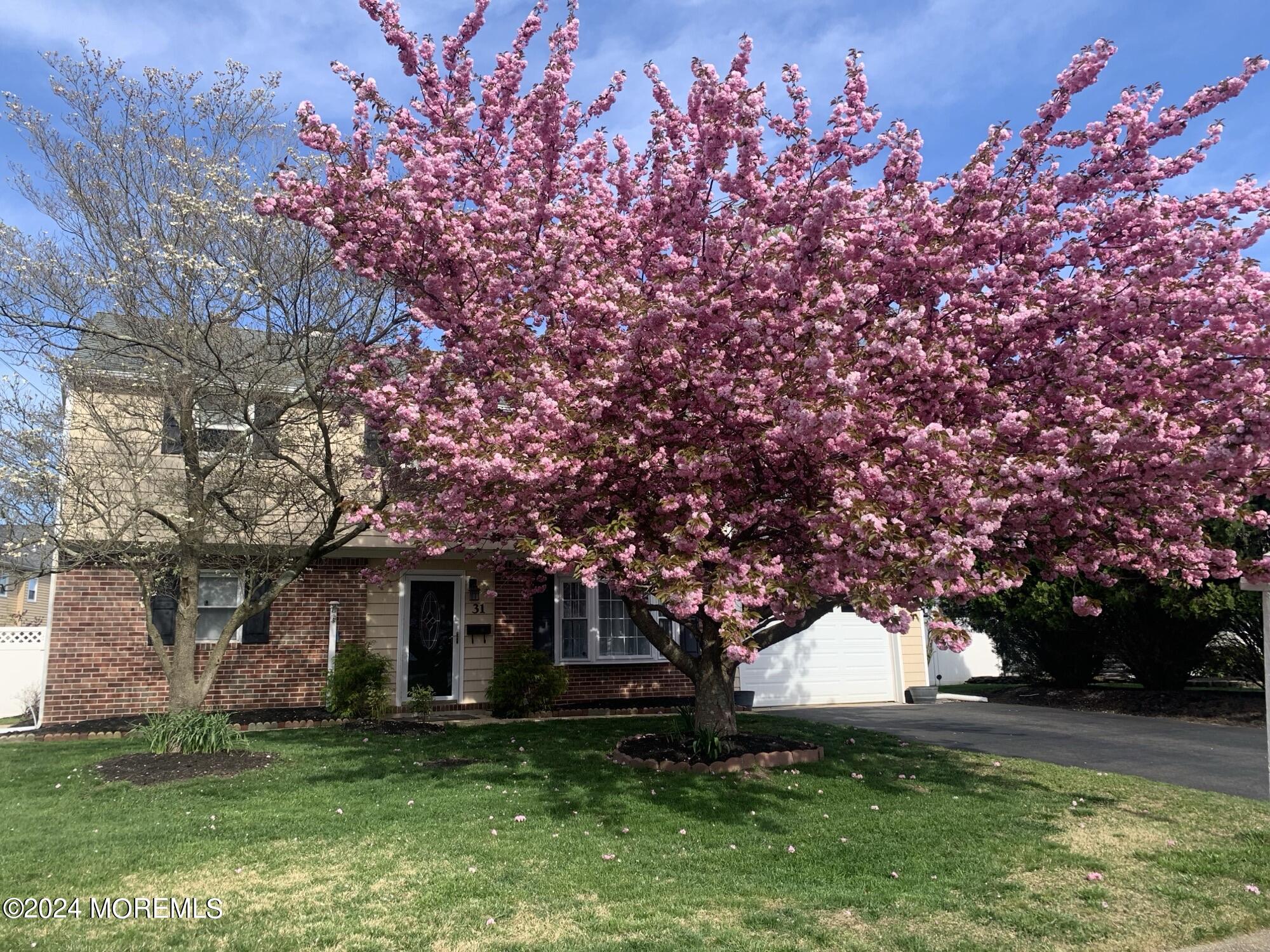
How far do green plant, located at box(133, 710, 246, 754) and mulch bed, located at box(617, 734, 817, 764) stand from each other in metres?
4.36

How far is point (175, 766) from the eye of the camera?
27.8 feet

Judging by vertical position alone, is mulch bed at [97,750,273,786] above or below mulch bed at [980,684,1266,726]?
above

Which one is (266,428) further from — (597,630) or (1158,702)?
(1158,702)

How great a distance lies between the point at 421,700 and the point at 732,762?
6.29 meters

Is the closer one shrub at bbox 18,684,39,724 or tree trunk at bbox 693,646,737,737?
tree trunk at bbox 693,646,737,737

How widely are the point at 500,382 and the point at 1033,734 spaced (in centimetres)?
971

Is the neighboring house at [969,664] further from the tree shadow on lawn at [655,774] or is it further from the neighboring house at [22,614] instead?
the neighboring house at [22,614]

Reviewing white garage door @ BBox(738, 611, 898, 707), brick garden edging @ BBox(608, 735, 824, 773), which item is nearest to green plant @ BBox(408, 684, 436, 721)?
brick garden edging @ BBox(608, 735, 824, 773)

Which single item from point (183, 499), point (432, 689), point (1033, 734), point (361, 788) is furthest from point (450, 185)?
point (1033, 734)

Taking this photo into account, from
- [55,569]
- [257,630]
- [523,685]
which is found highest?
[55,569]

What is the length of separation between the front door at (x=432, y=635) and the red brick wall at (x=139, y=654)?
0.94 metres

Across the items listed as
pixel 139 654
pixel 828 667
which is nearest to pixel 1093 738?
pixel 828 667

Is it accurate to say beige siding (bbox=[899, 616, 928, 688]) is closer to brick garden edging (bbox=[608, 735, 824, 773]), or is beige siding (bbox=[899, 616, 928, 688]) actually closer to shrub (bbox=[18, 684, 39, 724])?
brick garden edging (bbox=[608, 735, 824, 773])

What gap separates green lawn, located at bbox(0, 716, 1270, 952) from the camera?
4512 mm
